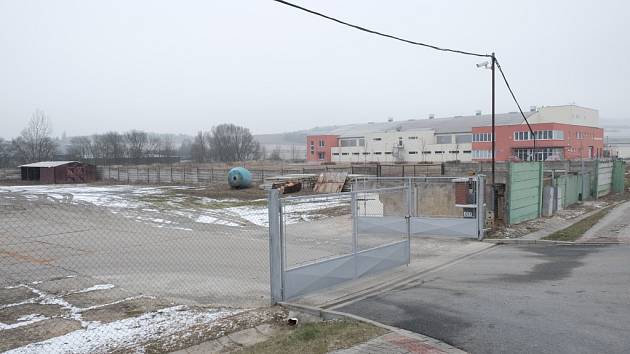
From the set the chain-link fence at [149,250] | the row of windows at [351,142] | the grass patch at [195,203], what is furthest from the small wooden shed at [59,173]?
the row of windows at [351,142]

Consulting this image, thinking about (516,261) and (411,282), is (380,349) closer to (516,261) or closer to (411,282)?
(411,282)

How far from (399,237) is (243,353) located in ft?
19.1

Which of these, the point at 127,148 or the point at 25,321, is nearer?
the point at 25,321

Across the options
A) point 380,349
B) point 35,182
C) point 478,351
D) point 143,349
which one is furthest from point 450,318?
point 35,182

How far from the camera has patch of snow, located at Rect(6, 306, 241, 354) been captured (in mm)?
6500

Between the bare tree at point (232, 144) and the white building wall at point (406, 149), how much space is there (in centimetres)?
5914

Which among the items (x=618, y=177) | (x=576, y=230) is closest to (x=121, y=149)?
(x=618, y=177)

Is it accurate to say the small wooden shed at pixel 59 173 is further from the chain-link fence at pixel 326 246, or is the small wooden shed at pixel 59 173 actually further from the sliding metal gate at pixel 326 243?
the chain-link fence at pixel 326 246

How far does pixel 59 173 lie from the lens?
62.0 m

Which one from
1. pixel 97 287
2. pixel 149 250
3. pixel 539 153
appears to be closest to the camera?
pixel 97 287

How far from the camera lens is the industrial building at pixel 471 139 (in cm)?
8475

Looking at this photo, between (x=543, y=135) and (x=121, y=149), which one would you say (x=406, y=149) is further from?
(x=121, y=149)

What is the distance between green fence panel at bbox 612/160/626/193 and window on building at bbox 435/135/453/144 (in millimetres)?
65407

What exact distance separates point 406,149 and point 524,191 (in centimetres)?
8411
